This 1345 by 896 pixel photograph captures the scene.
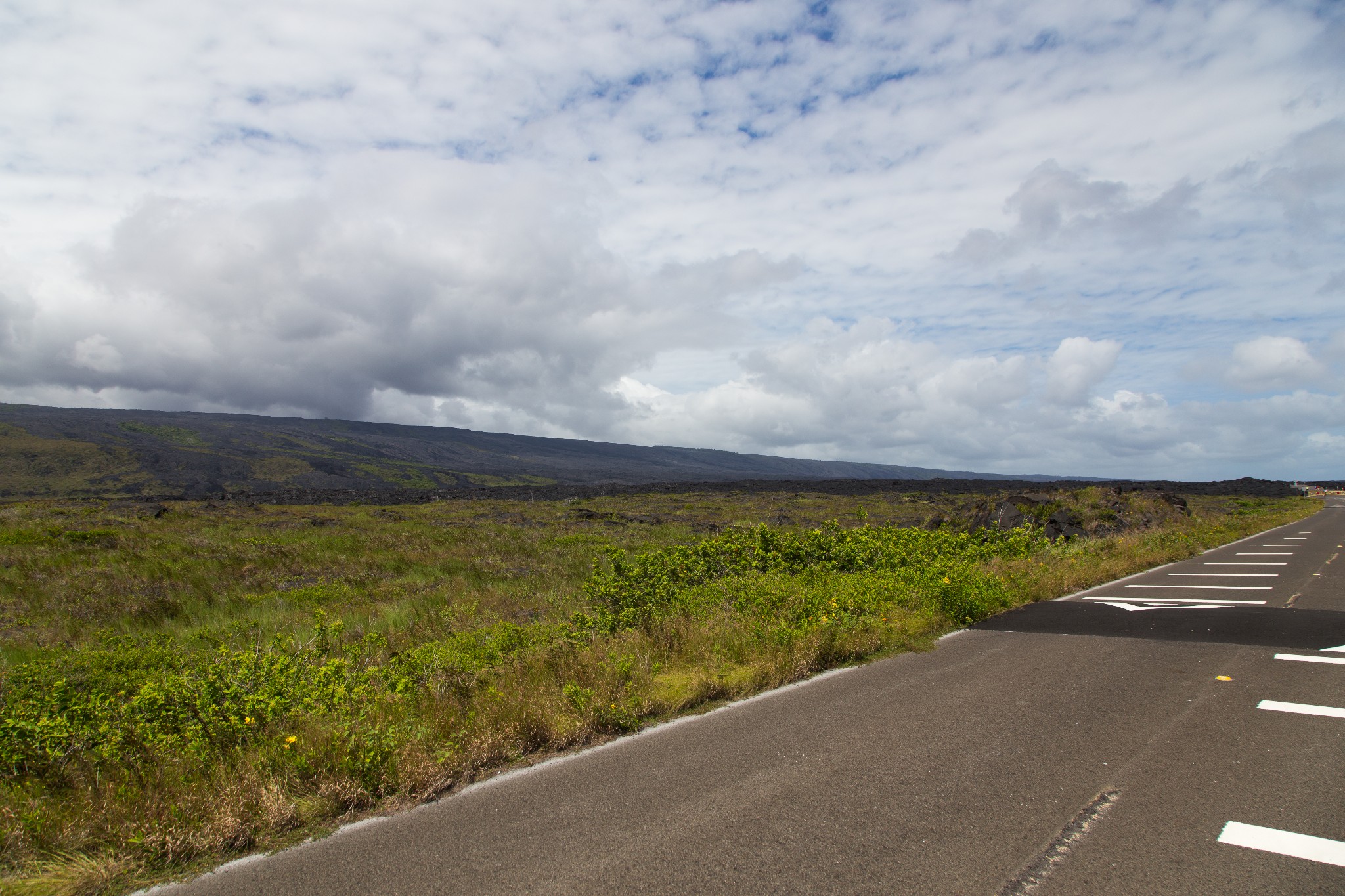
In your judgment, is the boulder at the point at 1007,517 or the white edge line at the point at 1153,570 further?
the boulder at the point at 1007,517

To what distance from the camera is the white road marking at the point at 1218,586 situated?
13500mm

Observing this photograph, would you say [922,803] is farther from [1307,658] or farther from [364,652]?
[364,652]

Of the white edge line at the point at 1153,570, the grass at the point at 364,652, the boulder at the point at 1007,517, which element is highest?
the boulder at the point at 1007,517

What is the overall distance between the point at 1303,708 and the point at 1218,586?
960cm

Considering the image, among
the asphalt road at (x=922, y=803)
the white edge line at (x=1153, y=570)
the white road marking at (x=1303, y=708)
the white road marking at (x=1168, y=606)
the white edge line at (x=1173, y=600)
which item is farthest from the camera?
the white edge line at (x=1153, y=570)

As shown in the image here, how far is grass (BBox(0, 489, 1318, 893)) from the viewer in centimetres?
436

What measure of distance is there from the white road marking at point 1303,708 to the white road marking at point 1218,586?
8.79 meters

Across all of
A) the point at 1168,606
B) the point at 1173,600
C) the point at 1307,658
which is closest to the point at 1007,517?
the point at 1173,600

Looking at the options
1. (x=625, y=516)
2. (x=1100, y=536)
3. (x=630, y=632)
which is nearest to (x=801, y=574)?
(x=630, y=632)

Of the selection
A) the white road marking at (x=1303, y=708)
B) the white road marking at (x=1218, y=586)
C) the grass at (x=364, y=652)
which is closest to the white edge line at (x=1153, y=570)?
the grass at (x=364, y=652)

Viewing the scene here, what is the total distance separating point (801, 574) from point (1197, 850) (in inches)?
338

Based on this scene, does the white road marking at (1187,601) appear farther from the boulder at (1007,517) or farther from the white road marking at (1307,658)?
the boulder at (1007,517)

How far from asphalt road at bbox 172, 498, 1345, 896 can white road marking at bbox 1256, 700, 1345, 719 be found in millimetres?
45

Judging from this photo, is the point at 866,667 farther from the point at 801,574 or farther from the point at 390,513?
the point at 390,513
